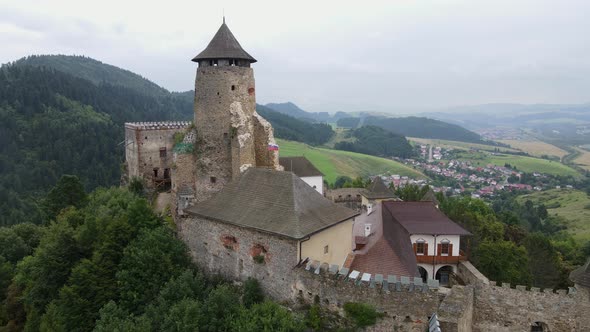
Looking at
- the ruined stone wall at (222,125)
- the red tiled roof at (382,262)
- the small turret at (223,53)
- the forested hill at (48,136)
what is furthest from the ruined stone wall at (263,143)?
the forested hill at (48,136)

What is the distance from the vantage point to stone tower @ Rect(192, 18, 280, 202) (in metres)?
26.6

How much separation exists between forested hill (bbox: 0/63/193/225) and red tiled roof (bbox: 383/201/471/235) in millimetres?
64888

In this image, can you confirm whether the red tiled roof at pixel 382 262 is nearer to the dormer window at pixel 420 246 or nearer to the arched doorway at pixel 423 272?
the dormer window at pixel 420 246

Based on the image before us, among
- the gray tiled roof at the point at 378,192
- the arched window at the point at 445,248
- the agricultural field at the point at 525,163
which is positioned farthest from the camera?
the agricultural field at the point at 525,163

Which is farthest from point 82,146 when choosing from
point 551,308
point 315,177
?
point 551,308

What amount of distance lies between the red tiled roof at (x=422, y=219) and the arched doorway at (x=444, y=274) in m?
2.50

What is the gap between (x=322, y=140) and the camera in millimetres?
188250

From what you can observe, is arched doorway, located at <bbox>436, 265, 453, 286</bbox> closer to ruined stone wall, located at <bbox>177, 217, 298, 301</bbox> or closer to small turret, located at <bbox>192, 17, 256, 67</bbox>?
ruined stone wall, located at <bbox>177, 217, 298, 301</bbox>

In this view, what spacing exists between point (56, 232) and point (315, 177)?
2692 cm

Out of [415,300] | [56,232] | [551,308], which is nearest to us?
[415,300]

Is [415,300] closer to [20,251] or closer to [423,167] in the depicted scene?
[20,251]

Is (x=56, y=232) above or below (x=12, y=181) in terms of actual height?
above

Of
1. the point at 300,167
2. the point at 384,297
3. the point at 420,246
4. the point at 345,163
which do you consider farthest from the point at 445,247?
the point at 345,163

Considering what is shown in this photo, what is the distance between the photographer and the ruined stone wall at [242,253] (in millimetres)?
18547
